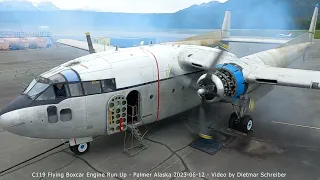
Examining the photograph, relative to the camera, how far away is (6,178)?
27.1 feet

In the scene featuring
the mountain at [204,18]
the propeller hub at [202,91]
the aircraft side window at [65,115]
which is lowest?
the aircraft side window at [65,115]

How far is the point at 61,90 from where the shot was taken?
337 inches

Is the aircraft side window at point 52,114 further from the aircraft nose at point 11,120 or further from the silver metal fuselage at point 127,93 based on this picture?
the aircraft nose at point 11,120

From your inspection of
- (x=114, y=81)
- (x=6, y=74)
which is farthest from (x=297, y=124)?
(x=6, y=74)

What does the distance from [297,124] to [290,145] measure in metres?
2.67

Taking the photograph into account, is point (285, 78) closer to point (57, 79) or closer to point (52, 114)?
point (57, 79)

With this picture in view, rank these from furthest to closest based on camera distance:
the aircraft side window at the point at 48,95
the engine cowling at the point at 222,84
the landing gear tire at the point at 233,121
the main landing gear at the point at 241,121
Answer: the landing gear tire at the point at 233,121 → the main landing gear at the point at 241,121 → the engine cowling at the point at 222,84 → the aircraft side window at the point at 48,95

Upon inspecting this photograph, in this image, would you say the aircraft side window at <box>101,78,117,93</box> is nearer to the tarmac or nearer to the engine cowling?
the tarmac

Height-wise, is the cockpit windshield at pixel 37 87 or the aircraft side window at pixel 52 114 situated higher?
the cockpit windshield at pixel 37 87

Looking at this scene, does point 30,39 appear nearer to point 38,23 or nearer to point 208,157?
point 38,23

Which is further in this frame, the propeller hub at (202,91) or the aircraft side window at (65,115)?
the propeller hub at (202,91)

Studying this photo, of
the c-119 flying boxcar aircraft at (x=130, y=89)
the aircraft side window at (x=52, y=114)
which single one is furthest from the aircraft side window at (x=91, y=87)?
the aircraft side window at (x=52, y=114)

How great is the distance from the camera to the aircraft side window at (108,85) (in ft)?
29.8

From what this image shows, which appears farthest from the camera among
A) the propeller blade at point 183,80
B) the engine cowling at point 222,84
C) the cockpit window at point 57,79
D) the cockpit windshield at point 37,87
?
the propeller blade at point 183,80
